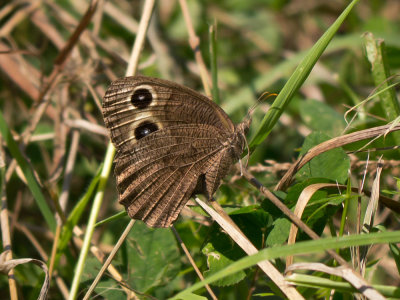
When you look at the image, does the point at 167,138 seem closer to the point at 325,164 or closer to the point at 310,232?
the point at 325,164

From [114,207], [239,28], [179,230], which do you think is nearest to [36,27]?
[114,207]

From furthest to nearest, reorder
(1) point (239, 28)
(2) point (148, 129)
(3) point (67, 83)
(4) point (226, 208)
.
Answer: (1) point (239, 28) → (3) point (67, 83) → (2) point (148, 129) → (4) point (226, 208)

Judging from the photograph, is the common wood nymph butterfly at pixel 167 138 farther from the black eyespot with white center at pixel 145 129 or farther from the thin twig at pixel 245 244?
the thin twig at pixel 245 244

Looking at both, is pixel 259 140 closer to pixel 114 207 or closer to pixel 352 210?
pixel 352 210

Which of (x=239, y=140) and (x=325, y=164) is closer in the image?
(x=325, y=164)

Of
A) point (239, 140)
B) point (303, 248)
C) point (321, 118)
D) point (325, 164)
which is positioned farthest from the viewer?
point (321, 118)

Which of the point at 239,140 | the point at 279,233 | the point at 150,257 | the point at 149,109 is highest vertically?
the point at 149,109

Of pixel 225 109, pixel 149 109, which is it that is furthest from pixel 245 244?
Result: pixel 225 109
